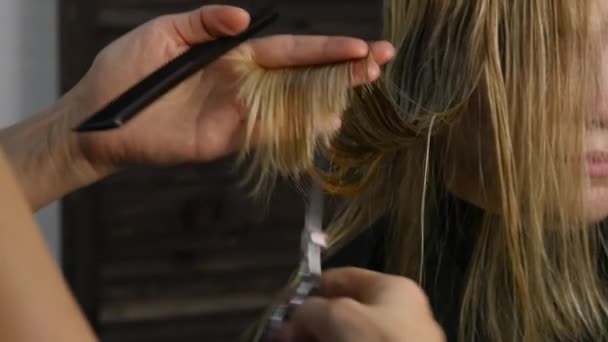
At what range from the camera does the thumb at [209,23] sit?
0.59 meters

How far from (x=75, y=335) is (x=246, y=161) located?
0.33m

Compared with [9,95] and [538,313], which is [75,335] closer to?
[538,313]

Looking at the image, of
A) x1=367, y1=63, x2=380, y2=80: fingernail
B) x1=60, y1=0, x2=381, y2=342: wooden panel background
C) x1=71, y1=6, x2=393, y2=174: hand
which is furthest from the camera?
x1=60, y1=0, x2=381, y2=342: wooden panel background

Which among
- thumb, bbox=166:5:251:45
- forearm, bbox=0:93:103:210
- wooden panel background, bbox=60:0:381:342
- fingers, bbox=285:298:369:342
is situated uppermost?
thumb, bbox=166:5:251:45

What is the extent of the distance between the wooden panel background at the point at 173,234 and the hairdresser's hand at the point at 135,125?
60cm

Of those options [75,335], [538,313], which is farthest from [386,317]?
[538,313]

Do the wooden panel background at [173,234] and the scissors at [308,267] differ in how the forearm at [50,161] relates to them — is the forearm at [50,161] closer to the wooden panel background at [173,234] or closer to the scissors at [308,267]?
the scissors at [308,267]

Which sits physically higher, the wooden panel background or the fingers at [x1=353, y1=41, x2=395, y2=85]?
the fingers at [x1=353, y1=41, x2=395, y2=85]

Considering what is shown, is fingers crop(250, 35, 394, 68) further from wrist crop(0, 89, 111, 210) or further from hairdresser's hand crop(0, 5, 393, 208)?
wrist crop(0, 89, 111, 210)

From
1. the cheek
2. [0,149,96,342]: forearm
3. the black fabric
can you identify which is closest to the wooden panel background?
the black fabric

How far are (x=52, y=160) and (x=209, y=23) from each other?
178 millimetres

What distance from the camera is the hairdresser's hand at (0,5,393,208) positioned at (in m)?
0.68

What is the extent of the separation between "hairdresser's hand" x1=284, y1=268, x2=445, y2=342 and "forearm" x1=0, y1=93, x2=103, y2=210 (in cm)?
32

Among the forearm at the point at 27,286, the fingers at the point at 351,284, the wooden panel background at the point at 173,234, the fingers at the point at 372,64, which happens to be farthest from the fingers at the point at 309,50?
the wooden panel background at the point at 173,234
